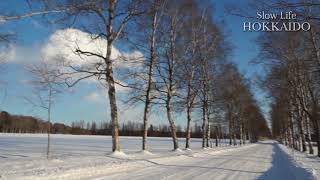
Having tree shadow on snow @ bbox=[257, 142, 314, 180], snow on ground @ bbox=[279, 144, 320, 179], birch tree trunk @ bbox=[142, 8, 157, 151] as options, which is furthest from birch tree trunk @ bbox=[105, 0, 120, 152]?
snow on ground @ bbox=[279, 144, 320, 179]

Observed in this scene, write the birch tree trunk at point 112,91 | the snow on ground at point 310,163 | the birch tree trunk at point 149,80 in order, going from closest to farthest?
the snow on ground at point 310,163 → the birch tree trunk at point 112,91 → the birch tree trunk at point 149,80

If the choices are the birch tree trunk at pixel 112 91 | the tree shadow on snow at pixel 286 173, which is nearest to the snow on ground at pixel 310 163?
the tree shadow on snow at pixel 286 173

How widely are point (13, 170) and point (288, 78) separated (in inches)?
998

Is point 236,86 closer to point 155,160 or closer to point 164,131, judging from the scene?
point 155,160

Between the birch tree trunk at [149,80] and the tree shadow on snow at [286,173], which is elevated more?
the birch tree trunk at [149,80]

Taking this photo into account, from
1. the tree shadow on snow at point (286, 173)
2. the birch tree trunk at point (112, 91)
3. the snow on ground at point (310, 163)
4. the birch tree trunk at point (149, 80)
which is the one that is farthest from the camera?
the birch tree trunk at point (149, 80)

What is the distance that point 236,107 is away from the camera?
60469 millimetres

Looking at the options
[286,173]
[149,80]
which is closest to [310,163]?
[286,173]

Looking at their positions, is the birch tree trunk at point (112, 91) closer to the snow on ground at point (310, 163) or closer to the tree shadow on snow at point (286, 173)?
the tree shadow on snow at point (286, 173)

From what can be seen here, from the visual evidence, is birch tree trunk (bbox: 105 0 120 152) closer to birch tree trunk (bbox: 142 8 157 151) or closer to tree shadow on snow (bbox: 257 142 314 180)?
birch tree trunk (bbox: 142 8 157 151)

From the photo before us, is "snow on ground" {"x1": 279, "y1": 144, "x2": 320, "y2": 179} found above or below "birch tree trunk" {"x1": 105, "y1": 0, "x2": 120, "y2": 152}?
below

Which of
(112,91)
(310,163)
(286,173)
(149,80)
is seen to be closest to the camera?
(286,173)

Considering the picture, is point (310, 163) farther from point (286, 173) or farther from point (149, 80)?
point (149, 80)

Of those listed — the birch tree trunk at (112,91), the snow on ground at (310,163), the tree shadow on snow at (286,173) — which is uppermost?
the birch tree trunk at (112,91)
